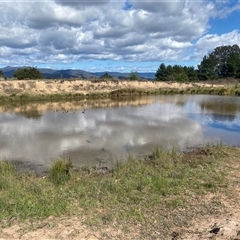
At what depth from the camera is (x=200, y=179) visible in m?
7.21

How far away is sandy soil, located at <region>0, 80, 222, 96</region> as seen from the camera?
32.9 m

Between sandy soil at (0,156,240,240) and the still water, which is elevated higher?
sandy soil at (0,156,240,240)

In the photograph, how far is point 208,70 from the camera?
256ft

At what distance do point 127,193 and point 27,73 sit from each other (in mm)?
40426

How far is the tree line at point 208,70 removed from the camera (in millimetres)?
69500

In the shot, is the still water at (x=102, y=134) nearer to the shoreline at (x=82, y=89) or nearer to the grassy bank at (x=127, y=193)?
the grassy bank at (x=127, y=193)

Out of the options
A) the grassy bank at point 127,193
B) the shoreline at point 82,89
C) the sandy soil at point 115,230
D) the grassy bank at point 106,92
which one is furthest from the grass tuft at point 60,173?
the shoreline at point 82,89

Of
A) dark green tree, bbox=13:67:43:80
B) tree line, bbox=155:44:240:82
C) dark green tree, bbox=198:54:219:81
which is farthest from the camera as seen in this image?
dark green tree, bbox=198:54:219:81

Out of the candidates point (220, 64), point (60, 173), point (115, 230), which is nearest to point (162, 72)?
point (220, 64)

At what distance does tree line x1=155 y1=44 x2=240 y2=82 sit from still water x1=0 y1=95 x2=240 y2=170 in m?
47.4

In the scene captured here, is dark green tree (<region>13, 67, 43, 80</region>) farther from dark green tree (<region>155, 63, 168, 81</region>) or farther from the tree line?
dark green tree (<region>155, 63, 168, 81</region>)

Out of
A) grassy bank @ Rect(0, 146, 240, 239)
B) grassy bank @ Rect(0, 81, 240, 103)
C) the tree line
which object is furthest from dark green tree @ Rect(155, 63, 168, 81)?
grassy bank @ Rect(0, 146, 240, 239)

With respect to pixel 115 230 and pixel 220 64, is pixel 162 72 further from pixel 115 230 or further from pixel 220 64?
pixel 115 230

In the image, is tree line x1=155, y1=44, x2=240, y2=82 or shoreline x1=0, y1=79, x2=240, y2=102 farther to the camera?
tree line x1=155, y1=44, x2=240, y2=82
